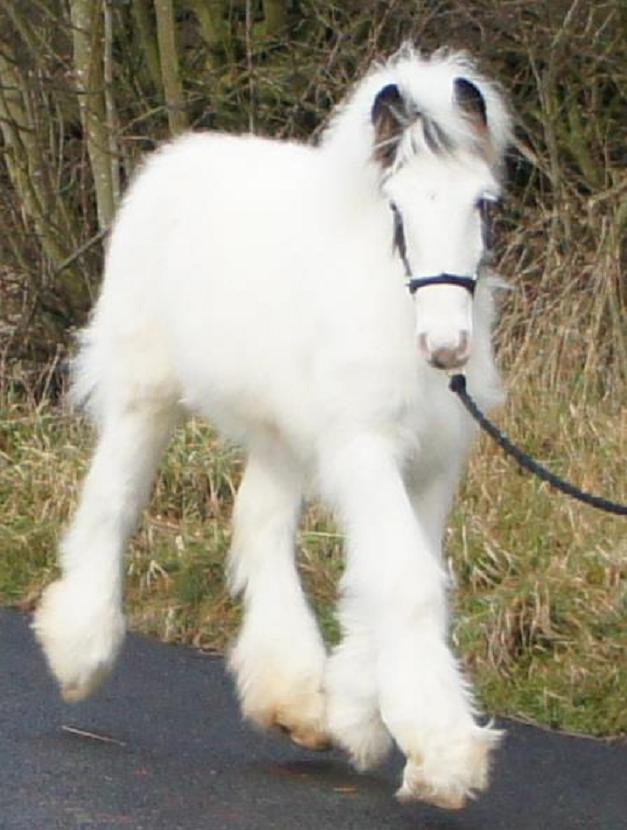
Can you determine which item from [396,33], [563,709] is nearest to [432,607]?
[563,709]

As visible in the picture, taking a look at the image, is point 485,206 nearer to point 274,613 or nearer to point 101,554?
point 274,613

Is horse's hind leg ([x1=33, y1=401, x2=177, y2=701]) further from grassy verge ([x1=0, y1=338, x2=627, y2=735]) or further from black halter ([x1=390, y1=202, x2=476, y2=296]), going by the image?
black halter ([x1=390, y1=202, x2=476, y2=296])

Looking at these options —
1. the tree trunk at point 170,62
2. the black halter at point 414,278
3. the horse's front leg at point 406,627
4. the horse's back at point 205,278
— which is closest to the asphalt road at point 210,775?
the horse's front leg at point 406,627

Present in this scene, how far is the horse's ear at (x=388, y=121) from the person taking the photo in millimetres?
5727

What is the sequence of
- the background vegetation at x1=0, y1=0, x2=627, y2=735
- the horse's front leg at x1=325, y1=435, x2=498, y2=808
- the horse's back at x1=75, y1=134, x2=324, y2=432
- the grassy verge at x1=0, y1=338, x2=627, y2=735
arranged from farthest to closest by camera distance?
the background vegetation at x1=0, y1=0, x2=627, y2=735 → the grassy verge at x1=0, y1=338, x2=627, y2=735 → the horse's back at x1=75, y1=134, x2=324, y2=432 → the horse's front leg at x1=325, y1=435, x2=498, y2=808

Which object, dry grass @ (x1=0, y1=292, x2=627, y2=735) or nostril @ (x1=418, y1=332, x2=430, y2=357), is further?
dry grass @ (x1=0, y1=292, x2=627, y2=735)

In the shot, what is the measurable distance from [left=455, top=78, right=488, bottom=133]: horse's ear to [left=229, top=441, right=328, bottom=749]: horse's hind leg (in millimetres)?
1293

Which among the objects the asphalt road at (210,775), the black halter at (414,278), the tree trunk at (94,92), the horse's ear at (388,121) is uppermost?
the tree trunk at (94,92)

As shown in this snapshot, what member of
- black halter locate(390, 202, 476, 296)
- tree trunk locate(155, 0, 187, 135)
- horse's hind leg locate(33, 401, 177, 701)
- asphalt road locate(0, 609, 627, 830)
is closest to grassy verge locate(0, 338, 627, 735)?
asphalt road locate(0, 609, 627, 830)

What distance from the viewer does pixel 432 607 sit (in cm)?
552

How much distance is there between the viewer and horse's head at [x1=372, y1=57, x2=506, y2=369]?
5.44 m

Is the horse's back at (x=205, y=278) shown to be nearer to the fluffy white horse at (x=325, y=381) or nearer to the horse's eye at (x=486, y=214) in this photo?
the fluffy white horse at (x=325, y=381)

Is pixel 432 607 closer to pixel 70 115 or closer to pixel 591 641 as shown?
pixel 591 641

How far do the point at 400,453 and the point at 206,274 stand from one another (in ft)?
3.67
